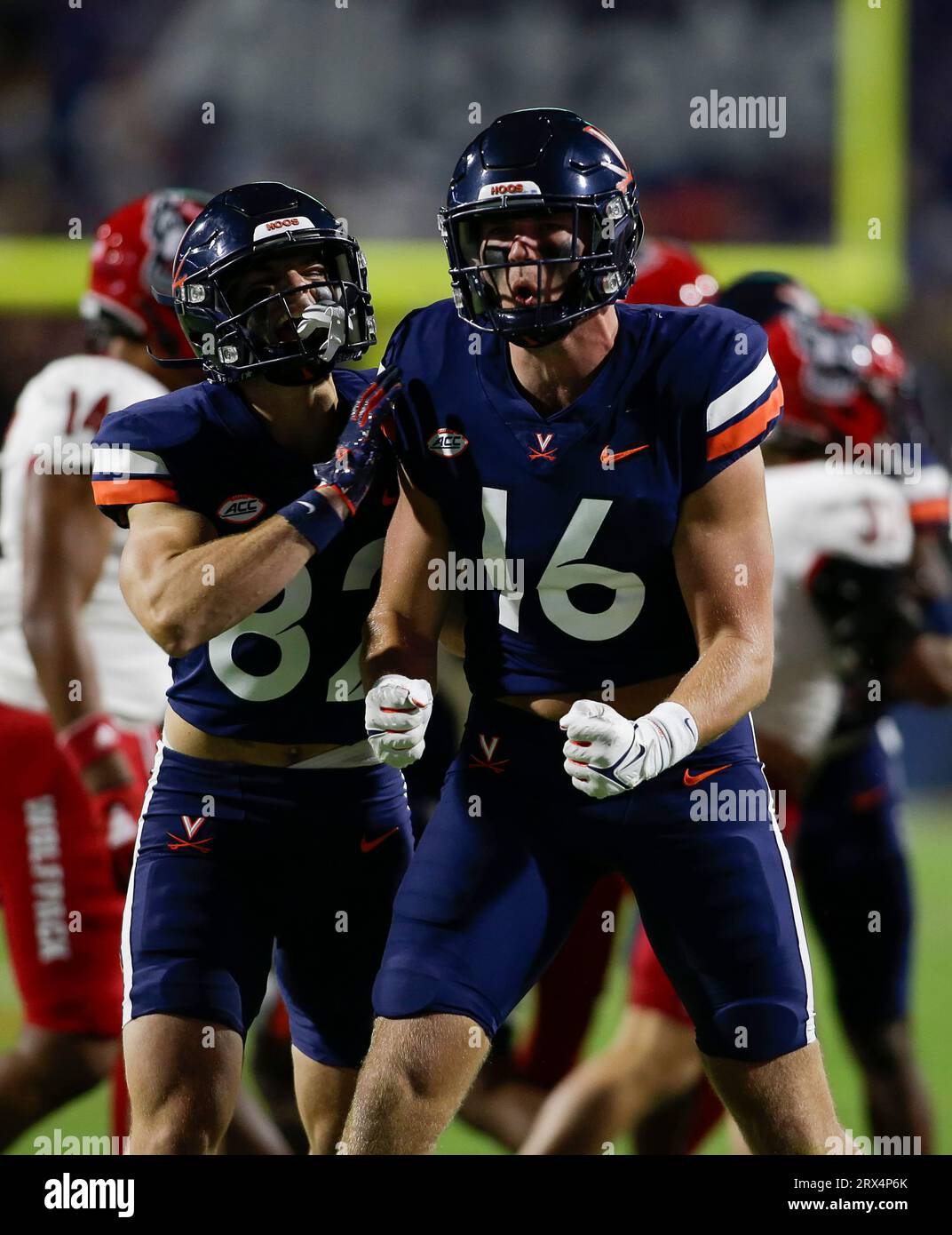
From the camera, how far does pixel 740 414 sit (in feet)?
7.67

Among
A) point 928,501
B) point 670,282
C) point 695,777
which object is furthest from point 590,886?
point 670,282

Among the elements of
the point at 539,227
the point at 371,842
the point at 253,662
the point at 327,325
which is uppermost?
the point at 539,227

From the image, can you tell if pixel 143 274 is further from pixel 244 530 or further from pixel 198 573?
pixel 198 573

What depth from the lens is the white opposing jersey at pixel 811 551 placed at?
3432mm

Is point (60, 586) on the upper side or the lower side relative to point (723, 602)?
lower

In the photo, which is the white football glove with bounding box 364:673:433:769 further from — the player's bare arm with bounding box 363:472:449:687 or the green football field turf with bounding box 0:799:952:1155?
the green football field turf with bounding box 0:799:952:1155

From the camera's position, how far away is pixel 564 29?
8.88 meters

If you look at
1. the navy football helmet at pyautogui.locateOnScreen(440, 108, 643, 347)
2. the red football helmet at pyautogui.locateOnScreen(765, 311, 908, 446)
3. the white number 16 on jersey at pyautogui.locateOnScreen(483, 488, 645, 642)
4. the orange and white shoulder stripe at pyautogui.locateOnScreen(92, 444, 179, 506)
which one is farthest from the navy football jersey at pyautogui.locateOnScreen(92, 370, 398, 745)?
→ the red football helmet at pyautogui.locateOnScreen(765, 311, 908, 446)

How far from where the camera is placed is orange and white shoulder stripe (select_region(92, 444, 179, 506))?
250cm

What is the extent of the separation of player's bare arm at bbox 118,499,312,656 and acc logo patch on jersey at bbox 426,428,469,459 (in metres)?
0.22

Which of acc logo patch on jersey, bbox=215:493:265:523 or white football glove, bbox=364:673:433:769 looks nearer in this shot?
white football glove, bbox=364:673:433:769

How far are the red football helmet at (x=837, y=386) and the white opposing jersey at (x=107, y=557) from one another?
1320 millimetres

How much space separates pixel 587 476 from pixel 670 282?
1760 mm
